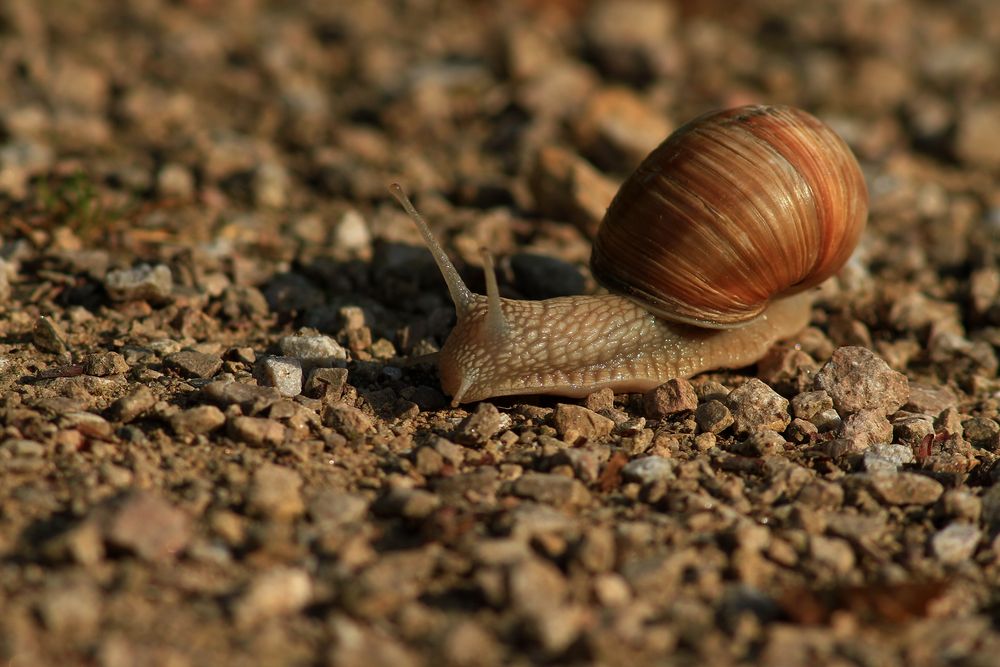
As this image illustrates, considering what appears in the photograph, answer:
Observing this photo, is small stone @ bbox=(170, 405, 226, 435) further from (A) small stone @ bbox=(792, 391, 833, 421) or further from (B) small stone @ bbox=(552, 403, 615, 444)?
(A) small stone @ bbox=(792, 391, 833, 421)

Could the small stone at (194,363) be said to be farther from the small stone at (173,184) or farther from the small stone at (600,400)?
the small stone at (173,184)

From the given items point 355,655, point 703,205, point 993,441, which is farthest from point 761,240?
point 355,655

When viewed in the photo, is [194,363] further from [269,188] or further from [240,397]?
[269,188]

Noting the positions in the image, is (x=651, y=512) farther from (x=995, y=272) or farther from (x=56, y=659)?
(x=995, y=272)

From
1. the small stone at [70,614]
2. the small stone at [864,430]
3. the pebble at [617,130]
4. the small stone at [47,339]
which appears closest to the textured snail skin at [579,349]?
the small stone at [864,430]

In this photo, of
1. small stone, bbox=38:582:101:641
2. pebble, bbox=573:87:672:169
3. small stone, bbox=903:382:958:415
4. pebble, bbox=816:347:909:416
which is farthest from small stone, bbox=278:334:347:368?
pebble, bbox=573:87:672:169
